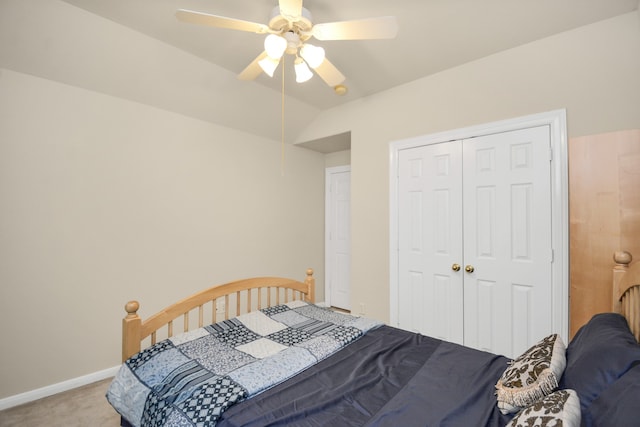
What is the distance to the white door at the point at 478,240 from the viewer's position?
228 centimetres

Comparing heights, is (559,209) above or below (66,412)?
above

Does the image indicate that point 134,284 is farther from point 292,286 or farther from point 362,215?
point 362,215

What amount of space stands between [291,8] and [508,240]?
234 centimetres

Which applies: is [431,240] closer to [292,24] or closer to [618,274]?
[618,274]

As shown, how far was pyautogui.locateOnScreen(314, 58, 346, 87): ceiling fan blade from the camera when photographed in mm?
1941

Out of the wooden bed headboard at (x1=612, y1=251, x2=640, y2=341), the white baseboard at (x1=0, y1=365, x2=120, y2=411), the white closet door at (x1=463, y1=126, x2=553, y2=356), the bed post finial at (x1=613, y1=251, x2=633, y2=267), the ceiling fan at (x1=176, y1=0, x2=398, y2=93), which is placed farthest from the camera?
the white closet door at (x1=463, y1=126, x2=553, y2=356)

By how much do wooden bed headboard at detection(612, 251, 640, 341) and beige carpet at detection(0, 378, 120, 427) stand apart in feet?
10.2

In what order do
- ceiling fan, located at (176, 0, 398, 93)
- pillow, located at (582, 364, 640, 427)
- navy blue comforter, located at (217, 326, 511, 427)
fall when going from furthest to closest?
ceiling fan, located at (176, 0, 398, 93)
navy blue comforter, located at (217, 326, 511, 427)
pillow, located at (582, 364, 640, 427)

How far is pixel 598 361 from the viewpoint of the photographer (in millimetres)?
940

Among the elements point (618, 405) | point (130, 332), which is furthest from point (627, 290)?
point (130, 332)

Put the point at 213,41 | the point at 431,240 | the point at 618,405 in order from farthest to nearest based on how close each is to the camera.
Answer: the point at 431,240 → the point at 213,41 → the point at 618,405


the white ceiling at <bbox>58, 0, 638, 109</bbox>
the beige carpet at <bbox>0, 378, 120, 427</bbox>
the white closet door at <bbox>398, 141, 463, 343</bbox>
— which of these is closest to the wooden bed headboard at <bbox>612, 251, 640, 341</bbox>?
the white closet door at <bbox>398, 141, 463, 343</bbox>

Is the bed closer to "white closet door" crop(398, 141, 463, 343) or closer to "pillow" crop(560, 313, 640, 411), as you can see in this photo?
"pillow" crop(560, 313, 640, 411)

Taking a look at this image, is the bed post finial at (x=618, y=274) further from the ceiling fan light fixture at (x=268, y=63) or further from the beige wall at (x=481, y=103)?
the ceiling fan light fixture at (x=268, y=63)
